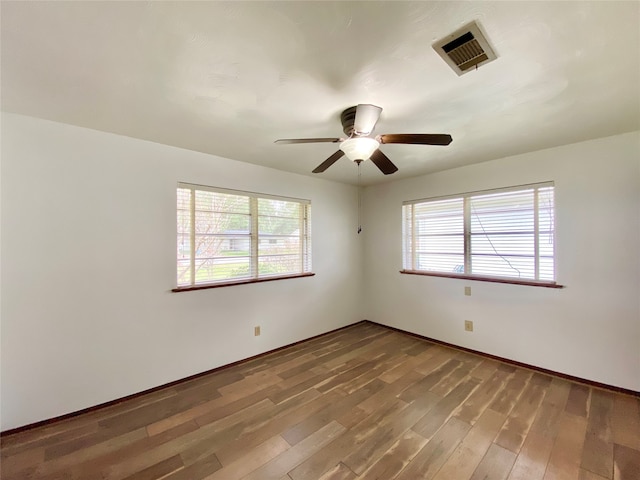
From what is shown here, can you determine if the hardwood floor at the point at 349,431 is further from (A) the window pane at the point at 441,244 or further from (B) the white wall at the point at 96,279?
(A) the window pane at the point at 441,244

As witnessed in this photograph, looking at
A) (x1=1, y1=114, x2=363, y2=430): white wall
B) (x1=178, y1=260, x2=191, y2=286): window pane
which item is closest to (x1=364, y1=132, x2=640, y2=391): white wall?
(x1=1, y1=114, x2=363, y2=430): white wall

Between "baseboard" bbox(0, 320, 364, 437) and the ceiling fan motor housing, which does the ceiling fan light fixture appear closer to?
the ceiling fan motor housing

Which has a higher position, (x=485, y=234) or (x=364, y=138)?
(x=364, y=138)

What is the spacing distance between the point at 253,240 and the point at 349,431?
7.14 ft

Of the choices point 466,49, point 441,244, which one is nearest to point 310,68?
point 466,49

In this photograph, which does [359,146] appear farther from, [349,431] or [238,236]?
[349,431]

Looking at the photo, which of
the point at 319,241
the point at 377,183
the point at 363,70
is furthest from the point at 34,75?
the point at 377,183

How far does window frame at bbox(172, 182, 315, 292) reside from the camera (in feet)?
9.21

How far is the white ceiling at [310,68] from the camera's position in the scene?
3.69ft

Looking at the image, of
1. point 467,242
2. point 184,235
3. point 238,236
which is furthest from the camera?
point 467,242

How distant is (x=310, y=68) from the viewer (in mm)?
1455

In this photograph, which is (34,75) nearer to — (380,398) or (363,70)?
(363,70)

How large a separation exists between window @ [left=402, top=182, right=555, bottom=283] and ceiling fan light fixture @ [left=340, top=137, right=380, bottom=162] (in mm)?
2200

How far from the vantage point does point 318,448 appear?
1837 mm
